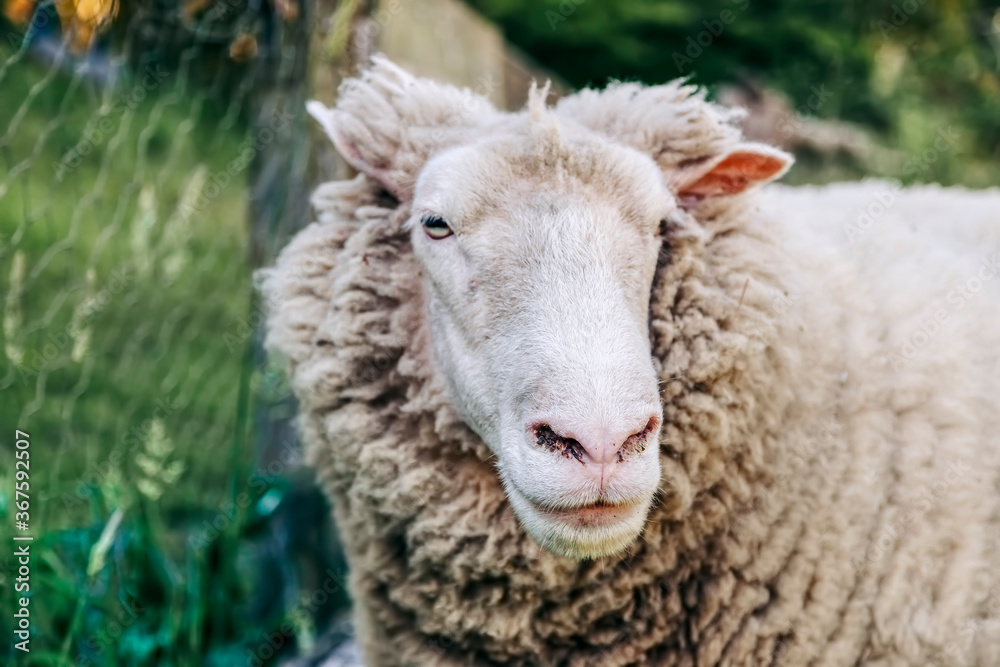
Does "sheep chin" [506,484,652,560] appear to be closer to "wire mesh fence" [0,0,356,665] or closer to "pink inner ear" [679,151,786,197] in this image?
"pink inner ear" [679,151,786,197]

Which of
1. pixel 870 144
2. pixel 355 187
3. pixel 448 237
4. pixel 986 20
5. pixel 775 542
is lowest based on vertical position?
pixel 870 144

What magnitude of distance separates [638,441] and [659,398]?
207 mm

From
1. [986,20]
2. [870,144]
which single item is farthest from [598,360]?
[986,20]

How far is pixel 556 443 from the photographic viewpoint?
5.74ft

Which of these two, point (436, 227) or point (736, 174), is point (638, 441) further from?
point (736, 174)

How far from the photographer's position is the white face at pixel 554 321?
1738 millimetres

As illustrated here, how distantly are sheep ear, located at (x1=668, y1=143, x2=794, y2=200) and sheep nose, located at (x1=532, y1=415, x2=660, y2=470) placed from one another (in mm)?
828

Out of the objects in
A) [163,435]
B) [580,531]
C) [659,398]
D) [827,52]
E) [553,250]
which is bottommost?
[163,435]

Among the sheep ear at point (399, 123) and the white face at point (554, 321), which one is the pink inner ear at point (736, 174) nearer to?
the white face at point (554, 321)

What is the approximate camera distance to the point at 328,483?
98.0 inches

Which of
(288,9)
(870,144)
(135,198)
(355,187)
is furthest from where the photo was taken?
(870,144)

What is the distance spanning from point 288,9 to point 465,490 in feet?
6.25

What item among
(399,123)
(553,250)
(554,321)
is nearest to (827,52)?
(399,123)

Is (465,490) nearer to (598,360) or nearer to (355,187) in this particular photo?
(598,360)
